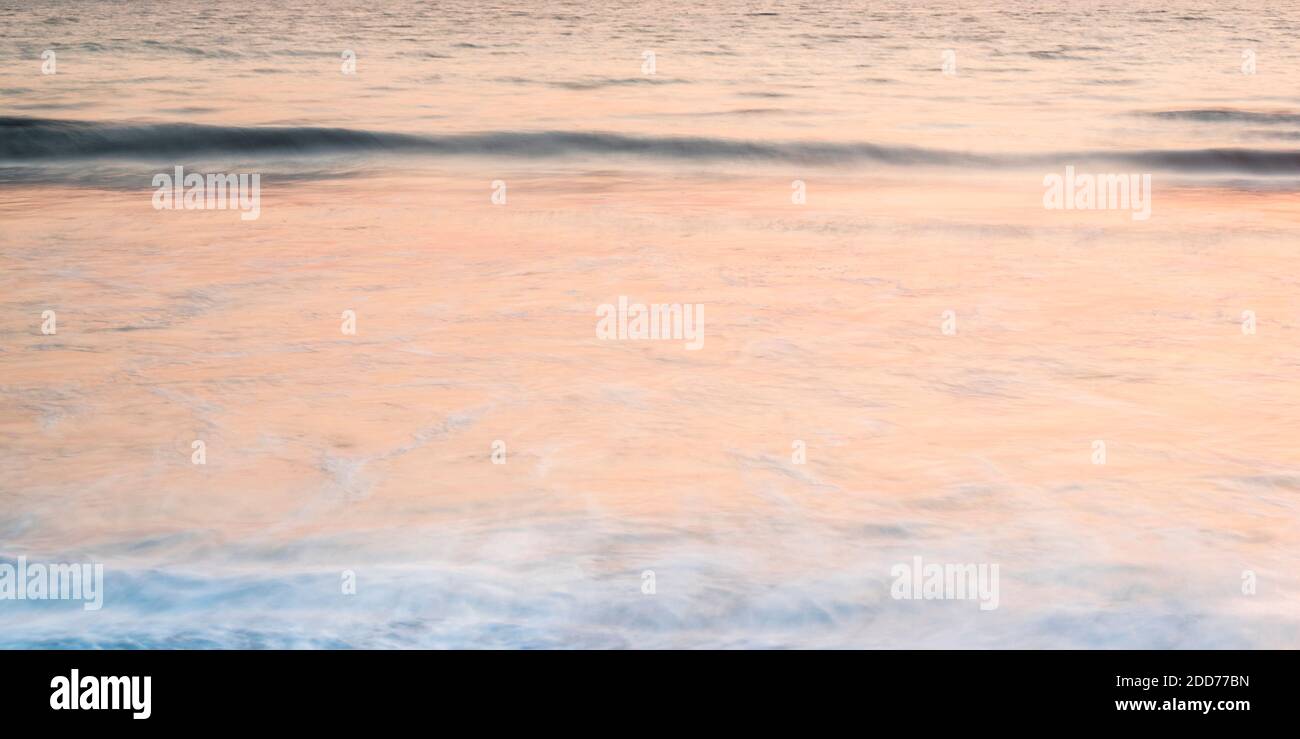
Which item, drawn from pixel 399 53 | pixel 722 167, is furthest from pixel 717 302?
pixel 399 53

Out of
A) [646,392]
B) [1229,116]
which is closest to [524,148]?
[1229,116]

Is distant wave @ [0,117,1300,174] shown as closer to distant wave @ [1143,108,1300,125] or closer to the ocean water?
the ocean water

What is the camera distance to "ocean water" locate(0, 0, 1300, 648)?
2691 mm

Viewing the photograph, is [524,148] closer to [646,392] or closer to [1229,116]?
[1229,116]

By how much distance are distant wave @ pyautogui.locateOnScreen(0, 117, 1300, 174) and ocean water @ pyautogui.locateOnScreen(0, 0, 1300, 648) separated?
0.15 ft

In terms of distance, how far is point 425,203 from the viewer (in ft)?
24.5

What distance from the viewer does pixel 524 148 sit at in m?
9.82

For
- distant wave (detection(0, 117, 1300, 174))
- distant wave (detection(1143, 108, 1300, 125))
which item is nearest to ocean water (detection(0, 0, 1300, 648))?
distant wave (detection(0, 117, 1300, 174))

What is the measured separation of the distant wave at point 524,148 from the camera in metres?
9.55

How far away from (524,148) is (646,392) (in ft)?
20.0

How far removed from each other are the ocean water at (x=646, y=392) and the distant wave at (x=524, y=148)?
5cm

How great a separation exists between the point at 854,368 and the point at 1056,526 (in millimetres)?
1302

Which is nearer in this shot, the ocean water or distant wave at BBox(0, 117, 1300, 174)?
the ocean water

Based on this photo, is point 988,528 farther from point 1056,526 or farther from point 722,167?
point 722,167
